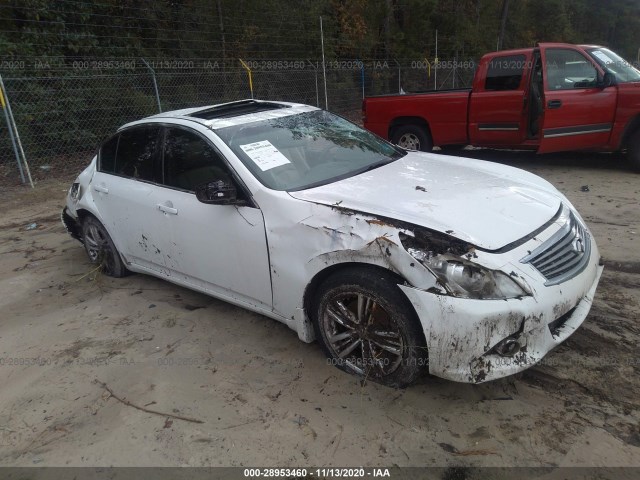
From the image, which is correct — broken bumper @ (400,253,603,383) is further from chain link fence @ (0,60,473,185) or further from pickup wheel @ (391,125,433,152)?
chain link fence @ (0,60,473,185)

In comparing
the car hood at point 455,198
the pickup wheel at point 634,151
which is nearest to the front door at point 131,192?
the car hood at point 455,198

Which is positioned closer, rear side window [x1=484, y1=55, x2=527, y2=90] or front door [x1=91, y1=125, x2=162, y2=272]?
front door [x1=91, y1=125, x2=162, y2=272]

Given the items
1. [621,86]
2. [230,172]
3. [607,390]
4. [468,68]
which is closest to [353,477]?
[607,390]

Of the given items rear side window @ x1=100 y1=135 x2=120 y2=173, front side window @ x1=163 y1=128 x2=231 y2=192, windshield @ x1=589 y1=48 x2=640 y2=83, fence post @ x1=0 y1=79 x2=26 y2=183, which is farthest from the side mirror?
fence post @ x1=0 y1=79 x2=26 y2=183

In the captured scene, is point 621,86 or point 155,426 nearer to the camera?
point 155,426

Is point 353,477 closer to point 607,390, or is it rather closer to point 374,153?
point 607,390

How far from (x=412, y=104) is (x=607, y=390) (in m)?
6.49

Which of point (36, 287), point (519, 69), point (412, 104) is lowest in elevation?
point (36, 287)

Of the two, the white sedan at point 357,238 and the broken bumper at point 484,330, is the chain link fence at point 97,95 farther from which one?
the broken bumper at point 484,330

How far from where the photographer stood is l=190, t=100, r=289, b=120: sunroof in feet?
13.0

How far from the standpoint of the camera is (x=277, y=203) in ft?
10.0

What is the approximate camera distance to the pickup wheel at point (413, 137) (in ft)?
27.9

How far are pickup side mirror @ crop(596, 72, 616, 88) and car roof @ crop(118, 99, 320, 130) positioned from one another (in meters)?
4.81

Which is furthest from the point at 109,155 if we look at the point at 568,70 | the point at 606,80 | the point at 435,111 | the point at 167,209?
the point at 606,80
